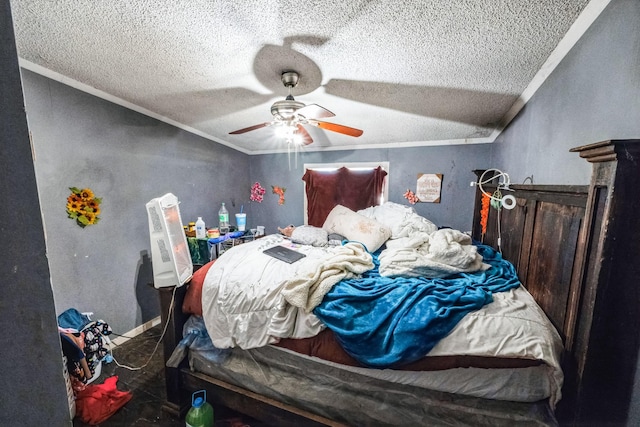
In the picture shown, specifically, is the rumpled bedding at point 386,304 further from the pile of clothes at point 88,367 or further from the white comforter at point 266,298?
the pile of clothes at point 88,367

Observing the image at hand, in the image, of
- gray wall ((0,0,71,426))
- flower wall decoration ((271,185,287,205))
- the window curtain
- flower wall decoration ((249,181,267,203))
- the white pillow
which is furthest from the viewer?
flower wall decoration ((249,181,267,203))

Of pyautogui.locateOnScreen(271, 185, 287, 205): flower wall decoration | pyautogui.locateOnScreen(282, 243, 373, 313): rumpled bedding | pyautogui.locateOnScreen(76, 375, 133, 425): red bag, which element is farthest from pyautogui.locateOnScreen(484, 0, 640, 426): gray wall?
pyautogui.locateOnScreen(271, 185, 287, 205): flower wall decoration

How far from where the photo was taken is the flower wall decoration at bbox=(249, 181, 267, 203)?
163 inches

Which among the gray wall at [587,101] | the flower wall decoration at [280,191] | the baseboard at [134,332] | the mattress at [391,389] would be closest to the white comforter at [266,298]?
the mattress at [391,389]

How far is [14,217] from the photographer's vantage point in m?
0.41

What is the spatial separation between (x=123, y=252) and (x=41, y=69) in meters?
1.58

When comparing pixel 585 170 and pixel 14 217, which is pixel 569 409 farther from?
pixel 14 217

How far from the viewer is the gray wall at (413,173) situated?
3.05 meters

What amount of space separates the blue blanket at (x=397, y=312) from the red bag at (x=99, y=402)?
1582mm

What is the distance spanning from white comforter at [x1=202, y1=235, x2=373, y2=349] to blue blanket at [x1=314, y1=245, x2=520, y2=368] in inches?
3.6

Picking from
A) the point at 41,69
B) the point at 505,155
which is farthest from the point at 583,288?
the point at 41,69

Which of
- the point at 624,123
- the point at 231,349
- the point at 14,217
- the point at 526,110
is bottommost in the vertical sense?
the point at 231,349

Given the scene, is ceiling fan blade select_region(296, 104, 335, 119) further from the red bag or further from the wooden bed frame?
the red bag

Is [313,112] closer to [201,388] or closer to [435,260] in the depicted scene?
[435,260]
